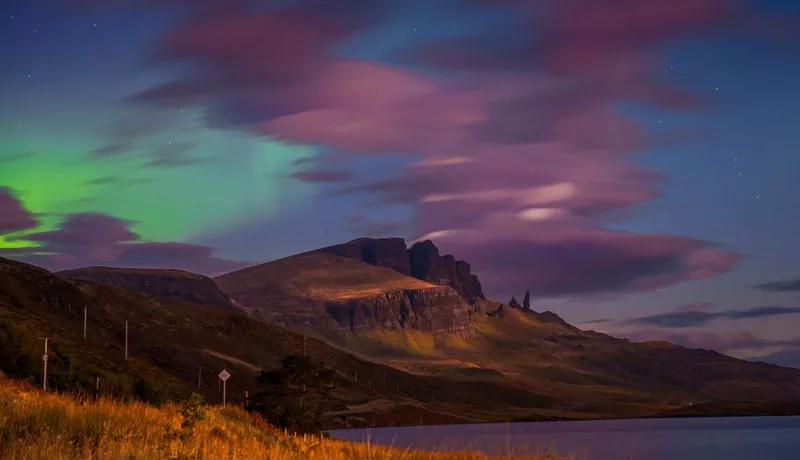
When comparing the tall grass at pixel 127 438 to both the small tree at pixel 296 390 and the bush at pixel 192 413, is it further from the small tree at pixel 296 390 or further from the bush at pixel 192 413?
the small tree at pixel 296 390

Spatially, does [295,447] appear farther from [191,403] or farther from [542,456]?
[542,456]

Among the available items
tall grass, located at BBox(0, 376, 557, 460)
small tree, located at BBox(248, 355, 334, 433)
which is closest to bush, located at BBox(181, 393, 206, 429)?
tall grass, located at BBox(0, 376, 557, 460)

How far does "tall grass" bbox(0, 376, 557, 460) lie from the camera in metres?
14.6

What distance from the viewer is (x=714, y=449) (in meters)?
170

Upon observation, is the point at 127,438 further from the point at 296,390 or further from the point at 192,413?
the point at 296,390

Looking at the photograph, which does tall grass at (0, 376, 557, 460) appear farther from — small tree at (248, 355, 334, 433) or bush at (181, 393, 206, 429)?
small tree at (248, 355, 334, 433)

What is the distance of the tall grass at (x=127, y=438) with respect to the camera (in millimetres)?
14586

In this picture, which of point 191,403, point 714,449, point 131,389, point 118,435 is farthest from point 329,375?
point 714,449

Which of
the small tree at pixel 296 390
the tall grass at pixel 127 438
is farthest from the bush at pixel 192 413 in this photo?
the small tree at pixel 296 390

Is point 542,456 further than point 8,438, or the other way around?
point 542,456

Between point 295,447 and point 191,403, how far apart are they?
10.1 feet

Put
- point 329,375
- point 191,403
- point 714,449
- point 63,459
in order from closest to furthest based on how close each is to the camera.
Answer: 1. point 63,459
2. point 191,403
3. point 329,375
4. point 714,449

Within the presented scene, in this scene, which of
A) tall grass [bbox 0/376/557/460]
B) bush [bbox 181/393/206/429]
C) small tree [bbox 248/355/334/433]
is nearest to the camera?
tall grass [bbox 0/376/557/460]

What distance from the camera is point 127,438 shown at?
18172mm
